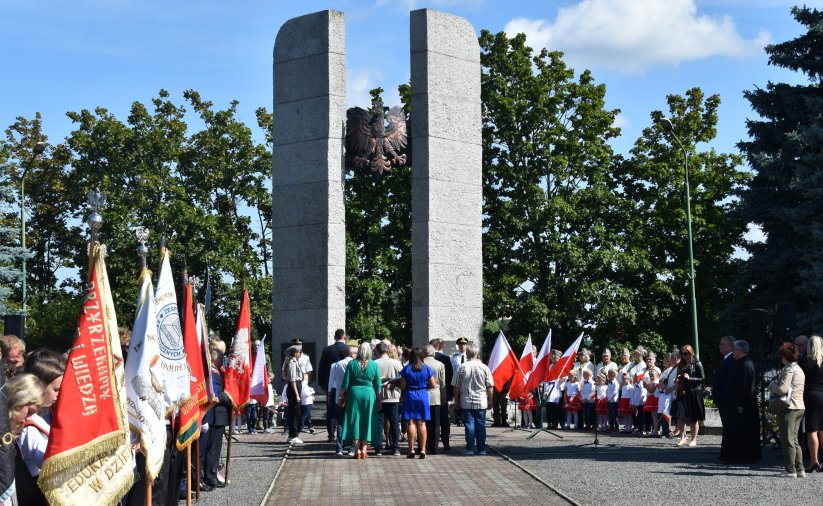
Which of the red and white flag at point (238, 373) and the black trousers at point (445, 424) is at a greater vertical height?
the red and white flag at point (238, 373)

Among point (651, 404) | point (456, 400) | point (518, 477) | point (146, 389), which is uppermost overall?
point (146, 389)

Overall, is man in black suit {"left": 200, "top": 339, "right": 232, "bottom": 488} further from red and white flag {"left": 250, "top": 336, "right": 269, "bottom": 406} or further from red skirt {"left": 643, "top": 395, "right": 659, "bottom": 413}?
red skirt {"left": 643, "top": 395, "right": 659, "bottom": 413}

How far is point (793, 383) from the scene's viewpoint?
1373cm

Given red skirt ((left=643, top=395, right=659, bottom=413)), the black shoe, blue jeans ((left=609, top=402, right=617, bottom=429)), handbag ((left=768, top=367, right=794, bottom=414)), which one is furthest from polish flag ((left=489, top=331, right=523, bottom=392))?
the black shoe

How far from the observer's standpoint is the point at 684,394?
18.0 metres

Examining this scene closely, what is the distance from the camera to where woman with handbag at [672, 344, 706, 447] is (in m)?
17.9

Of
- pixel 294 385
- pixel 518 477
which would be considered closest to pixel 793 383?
pixel 518 477

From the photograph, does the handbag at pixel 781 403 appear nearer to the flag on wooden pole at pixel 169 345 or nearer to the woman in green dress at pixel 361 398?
the woman in green dress at pixel 361 398

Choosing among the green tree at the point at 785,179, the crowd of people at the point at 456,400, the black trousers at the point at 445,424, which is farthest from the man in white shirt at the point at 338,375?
the green tree at the point at 785,179

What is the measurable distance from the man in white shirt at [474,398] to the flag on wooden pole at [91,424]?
10066 mm

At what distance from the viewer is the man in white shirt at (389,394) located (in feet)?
56.0

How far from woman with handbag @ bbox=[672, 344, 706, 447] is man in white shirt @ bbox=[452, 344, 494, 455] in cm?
338

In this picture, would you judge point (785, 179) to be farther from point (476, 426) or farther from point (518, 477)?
point (518, 477)

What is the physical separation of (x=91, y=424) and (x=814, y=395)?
10.1m
